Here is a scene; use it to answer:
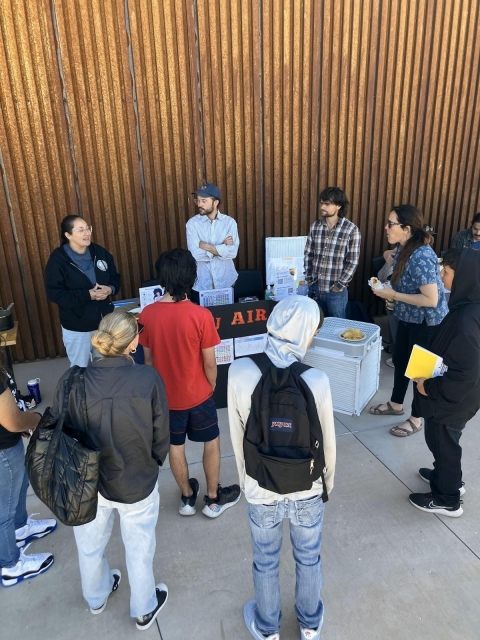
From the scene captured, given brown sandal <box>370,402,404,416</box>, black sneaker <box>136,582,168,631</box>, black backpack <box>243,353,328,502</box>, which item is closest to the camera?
black backpack <box>243,353,328,502</box>

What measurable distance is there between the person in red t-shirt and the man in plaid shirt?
86.7 inches

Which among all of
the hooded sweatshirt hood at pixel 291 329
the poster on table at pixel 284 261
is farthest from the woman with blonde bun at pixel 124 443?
the poster on table at pixel 284 261

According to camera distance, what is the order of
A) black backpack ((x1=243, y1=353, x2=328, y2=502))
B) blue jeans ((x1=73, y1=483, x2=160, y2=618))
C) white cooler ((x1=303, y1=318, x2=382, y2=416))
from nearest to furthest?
1. black backpack ((x1=243, y1=353, x2=328, y2=502))
2. blue jeans ((x1=73, y1=483, x2=160, y2=618))
3. white cooler ((x1=303, y1=318, x2=382, y2=416))

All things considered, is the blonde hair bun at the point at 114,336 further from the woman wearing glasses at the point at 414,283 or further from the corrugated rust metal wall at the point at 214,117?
the corrugated rust metal wall at the point at 214,117

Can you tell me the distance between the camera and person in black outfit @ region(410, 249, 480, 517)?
2.73 meters

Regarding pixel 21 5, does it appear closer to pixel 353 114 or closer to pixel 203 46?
pixel 203 46

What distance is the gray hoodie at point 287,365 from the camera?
196 centimetres

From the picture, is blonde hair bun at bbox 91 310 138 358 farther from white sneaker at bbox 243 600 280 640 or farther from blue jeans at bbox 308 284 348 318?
blue jeans at bbox 308 284 348 318

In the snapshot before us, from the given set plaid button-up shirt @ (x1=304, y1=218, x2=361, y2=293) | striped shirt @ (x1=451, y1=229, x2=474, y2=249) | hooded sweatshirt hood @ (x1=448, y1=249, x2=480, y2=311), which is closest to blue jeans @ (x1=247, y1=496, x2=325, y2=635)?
hooded sweatshirt hood @ (x1=448, y1=249, x2=480, y2=311)

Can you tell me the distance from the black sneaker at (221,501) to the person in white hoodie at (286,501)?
0.85 meters

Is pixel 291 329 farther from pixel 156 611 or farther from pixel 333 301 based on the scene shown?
pixel 333 301

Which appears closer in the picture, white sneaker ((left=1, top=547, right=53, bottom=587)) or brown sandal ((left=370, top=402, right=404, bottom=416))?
white sneaker ((left=1, top=547, right=53, bottom=587))

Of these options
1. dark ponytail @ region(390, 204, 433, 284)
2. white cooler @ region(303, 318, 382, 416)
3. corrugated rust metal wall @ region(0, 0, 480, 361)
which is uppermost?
corrugated rust metal wall @ region(0, 0, 480, 361)

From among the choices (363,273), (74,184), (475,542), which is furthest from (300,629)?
(363,273)
